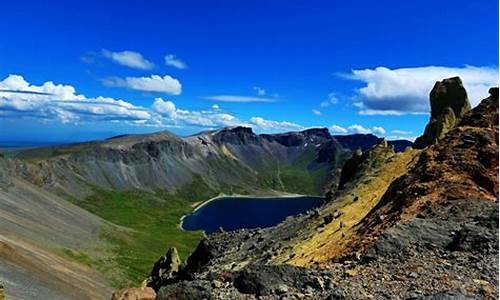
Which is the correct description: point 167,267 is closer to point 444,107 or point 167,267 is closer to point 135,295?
point 444,107

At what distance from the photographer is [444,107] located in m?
84.8

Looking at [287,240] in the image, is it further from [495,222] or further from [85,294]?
[85,294]

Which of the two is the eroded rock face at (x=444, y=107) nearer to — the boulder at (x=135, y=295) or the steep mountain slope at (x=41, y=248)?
the boulder at (x=135, y=295)

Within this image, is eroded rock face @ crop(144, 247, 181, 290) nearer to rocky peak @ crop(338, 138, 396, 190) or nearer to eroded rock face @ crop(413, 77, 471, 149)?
rocky peak @ crop(338, 138, 396, 190)

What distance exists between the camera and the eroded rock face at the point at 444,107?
75856 mm

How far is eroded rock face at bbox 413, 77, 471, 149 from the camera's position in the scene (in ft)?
249

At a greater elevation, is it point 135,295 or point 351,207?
point 351,207

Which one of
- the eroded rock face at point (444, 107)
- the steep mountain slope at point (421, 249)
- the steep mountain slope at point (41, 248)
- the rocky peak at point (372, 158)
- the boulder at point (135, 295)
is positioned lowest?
the steep mountain slope at point (41, 248)

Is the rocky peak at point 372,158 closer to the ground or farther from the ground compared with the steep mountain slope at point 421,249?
farther from the ground

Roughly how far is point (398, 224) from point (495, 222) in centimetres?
519

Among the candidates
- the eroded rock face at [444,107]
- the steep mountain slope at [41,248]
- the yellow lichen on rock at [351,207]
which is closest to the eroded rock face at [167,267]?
the steep mountain slope at [41,248]

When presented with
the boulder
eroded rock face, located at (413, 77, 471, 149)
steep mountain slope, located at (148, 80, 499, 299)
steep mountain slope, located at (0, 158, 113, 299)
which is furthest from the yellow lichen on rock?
steep mountain slope, located at (0, 158, 113, 299)

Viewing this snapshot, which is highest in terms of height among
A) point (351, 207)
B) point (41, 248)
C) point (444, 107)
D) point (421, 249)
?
point (444, 107)

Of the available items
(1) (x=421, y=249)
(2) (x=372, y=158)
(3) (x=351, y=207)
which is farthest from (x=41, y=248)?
(1) (x=421, y=249)
